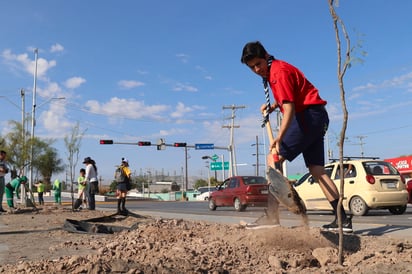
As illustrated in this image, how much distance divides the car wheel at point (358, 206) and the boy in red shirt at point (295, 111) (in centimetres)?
730

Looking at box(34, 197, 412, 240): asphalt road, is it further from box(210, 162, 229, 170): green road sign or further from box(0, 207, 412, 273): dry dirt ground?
box(210, 162, 229, 170): green road sign

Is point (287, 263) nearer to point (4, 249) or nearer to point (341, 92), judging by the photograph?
point (341, 92)

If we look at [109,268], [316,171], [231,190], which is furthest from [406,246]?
[231,190]

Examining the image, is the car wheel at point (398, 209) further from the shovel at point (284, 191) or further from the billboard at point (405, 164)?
the billboard at point (405, 164)

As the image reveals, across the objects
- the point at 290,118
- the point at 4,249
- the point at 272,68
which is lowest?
the point at 4,249

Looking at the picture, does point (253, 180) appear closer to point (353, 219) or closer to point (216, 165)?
point (353, 219)

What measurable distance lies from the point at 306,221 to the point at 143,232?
81.7 inches

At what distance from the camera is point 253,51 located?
15.2 feet

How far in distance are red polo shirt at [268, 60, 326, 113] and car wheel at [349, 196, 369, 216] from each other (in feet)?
25.6

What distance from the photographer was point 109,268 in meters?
3.10

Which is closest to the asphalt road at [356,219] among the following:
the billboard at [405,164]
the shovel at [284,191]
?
the shovel at [284,191]

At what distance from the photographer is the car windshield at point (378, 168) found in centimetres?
1184

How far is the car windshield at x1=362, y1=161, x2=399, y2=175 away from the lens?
11.8 m

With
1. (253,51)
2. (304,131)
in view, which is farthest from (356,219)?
(253,51)
